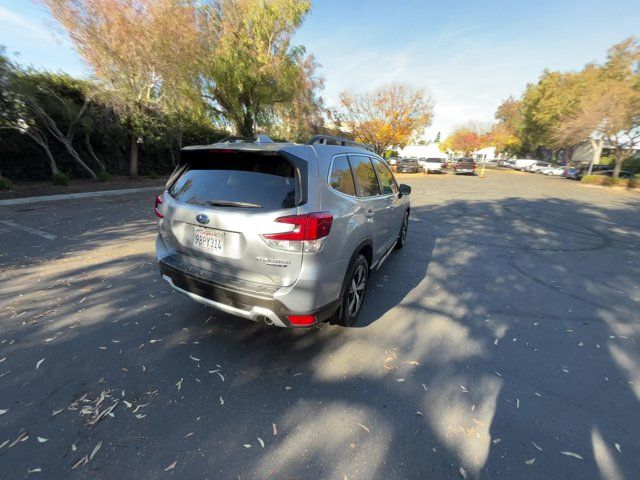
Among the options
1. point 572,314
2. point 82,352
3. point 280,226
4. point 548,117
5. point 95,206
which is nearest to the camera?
point 280,226

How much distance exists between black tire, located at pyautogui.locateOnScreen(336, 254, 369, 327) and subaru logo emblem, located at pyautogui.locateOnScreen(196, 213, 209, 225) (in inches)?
52.9

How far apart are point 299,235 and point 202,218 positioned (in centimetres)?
91

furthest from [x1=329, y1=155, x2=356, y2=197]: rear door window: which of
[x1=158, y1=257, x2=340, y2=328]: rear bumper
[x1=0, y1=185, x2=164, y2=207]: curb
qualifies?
[x1=0, y1=185, x2=164, y2=207]: curb

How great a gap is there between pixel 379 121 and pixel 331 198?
35310 millimetres

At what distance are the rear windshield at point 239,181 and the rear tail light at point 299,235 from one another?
151 millimetres

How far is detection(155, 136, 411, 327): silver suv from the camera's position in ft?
8.20

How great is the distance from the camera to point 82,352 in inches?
111

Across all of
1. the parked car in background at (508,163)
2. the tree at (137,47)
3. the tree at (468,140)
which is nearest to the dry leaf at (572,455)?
the tree at (137,47)

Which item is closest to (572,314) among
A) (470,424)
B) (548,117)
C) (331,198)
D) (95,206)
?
(470,424)

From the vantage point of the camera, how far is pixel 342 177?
317 centimetres

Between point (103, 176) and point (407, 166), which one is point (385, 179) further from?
point (407, 166)

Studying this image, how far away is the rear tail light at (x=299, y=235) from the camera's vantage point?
245cm

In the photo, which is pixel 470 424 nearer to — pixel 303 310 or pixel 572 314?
pixel 303 310

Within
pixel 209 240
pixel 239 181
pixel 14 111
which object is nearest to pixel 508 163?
pixel 14 111
